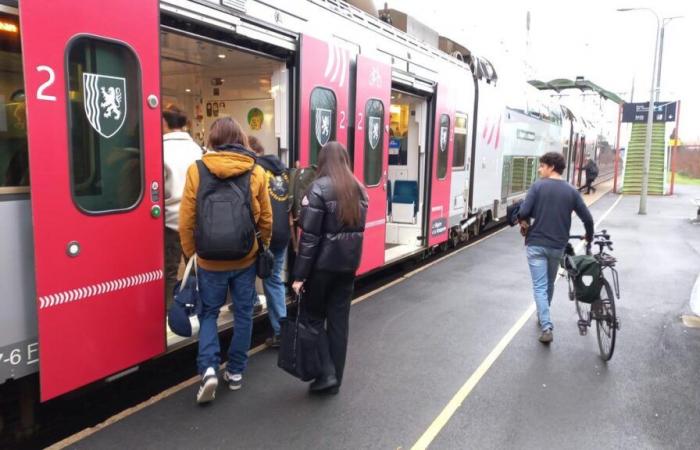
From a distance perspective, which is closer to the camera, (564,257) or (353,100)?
(564,257)

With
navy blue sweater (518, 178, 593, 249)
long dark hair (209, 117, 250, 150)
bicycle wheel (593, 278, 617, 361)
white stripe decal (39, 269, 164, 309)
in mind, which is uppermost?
long dark hair (209, 117, 250, 150)

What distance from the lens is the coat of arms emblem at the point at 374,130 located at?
6305 millimetres

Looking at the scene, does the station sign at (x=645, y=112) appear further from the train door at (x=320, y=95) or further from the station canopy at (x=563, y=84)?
the train door at (x=320, y=95)

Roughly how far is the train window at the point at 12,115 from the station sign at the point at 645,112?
23797mm

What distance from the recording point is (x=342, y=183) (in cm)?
371

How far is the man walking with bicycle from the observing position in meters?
5.10

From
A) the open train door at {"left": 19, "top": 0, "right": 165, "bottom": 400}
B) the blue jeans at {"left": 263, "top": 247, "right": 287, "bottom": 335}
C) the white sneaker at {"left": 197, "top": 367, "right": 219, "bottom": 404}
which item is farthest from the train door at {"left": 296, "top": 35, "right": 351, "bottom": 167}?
the white sneaker at {"left": 197, "top": 367, "right": 219, "bottom": 404}

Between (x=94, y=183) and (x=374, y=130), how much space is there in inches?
147

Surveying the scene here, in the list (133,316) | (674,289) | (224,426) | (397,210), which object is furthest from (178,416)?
(674,289)

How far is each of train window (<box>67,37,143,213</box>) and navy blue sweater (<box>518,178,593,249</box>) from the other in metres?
3.47

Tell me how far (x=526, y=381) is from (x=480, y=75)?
22.5 ft

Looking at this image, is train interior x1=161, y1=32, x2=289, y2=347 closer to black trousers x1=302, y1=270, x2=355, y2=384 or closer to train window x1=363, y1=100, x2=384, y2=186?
black trousers x1=302, y1=270, x2=355, y2=384

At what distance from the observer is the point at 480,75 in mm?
9953

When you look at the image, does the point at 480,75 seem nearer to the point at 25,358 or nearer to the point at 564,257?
the point at 564,257
